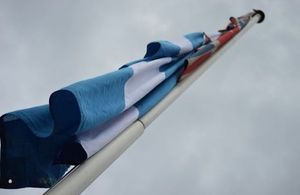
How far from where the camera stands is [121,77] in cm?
249

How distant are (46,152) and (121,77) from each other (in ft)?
2.15

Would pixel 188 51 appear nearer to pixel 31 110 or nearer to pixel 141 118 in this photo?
pixel 141 118

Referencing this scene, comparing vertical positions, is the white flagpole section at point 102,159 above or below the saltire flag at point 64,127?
below

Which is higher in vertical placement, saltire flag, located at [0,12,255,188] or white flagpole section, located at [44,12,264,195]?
saltire flag, located at [0,12,255,188]

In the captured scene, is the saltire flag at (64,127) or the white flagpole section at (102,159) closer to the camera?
the white flagpole section at (102,159)

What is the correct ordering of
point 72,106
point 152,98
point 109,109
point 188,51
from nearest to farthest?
point 72,106, point 109,109, point 152,98, point 188,51

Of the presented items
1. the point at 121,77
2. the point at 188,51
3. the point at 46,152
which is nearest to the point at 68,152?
the point at 46,152

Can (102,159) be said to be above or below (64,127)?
below

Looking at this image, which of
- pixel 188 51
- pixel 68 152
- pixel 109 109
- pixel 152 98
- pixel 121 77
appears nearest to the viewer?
pixel 68 152

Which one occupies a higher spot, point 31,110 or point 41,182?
point 31,110

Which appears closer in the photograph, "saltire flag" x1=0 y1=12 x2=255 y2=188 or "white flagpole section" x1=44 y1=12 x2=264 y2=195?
"white flagpole section" x1=44 y1=12 x2=264 y2=195

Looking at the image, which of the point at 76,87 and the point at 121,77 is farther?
the point at 121,77

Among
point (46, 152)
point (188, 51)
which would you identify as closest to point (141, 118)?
point (46, 152)

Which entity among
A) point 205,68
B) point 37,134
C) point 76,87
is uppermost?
point 76,87
